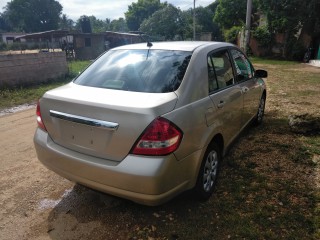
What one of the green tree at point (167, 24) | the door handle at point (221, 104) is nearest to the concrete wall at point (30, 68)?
the door handle at point (221, 104)

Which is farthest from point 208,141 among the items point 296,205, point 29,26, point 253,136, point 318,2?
point 29,26

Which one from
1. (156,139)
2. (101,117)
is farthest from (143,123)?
(101,117)

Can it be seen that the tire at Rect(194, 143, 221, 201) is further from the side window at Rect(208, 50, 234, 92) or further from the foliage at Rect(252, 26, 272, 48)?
the foliage at Rect(252, 26, 272, 48)

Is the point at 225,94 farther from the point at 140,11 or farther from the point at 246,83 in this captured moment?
the point at 140,11

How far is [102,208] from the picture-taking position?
3.11 meters

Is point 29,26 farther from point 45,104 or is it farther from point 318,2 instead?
point 45,104

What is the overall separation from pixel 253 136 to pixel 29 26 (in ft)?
252

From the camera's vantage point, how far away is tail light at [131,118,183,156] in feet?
7.67

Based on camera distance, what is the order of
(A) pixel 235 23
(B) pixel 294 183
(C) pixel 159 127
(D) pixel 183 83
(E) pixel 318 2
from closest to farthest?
(C) pixel 159 127, (D) pixel 183 83, (B) pixel 294 183, (E) pixel 318 2, (A) pixel 235 23

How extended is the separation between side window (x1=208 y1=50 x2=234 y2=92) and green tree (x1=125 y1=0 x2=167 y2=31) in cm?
6990

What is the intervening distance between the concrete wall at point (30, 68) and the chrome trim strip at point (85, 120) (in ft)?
26.1

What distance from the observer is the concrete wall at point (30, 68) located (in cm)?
962

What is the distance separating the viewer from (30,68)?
34.8 ft

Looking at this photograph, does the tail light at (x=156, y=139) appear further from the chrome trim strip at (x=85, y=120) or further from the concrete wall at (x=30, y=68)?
the concrete wall at (x=30, y=68)
